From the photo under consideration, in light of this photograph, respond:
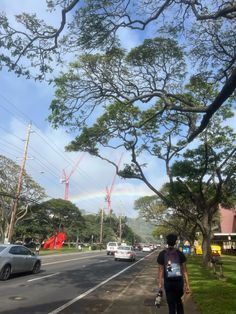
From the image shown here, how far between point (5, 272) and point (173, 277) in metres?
11.3

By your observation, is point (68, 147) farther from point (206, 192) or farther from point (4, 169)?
point (4, 169)

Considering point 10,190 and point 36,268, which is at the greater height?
point 10,190

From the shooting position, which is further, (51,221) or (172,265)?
(51,221)

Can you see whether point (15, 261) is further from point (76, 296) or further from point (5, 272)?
point (76, 296)

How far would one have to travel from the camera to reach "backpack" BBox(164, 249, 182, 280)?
7.91 m

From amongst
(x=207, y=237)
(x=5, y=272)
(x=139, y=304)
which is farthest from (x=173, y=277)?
(x=207, y=237)

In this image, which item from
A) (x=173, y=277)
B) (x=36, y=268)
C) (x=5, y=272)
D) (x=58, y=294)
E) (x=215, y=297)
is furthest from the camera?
(x=36, y=268)

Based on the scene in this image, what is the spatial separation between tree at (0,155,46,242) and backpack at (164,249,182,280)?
143 feet

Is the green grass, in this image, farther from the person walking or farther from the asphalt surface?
the person walking

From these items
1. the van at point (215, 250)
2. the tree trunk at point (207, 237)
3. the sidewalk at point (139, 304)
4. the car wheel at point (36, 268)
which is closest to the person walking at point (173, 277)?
the sidewalk at point (139, 304)

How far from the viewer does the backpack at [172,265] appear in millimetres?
7910

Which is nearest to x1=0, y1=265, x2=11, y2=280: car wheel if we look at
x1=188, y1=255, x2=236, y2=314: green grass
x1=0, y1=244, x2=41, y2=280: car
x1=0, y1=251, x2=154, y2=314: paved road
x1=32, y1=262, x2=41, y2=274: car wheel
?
x1=0, y1=244, x2=41, y2=280: car

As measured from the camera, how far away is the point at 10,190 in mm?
55750

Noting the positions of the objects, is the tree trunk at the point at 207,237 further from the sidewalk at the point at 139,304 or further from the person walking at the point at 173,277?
the person walking at the point at 173,277
